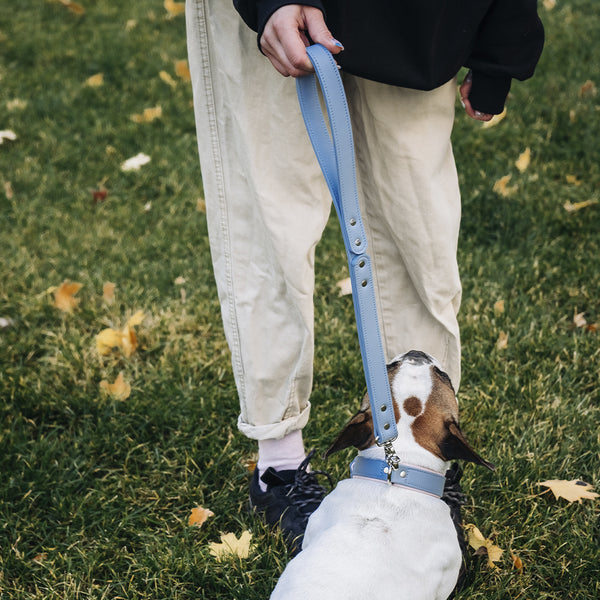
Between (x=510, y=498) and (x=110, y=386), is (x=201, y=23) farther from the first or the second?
(x=510, y=498)

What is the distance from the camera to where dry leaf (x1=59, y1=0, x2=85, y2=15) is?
6.14m

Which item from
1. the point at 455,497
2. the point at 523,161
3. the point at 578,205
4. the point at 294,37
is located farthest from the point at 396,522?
the point at 523,161

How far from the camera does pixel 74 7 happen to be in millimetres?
6156

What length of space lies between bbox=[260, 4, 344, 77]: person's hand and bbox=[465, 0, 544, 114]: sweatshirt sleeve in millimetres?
525

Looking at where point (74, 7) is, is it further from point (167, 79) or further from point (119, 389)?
point (119, 389)

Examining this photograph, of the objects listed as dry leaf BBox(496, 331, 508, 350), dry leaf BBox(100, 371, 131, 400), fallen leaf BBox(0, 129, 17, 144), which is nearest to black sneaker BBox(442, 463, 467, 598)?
dry leaf BBox(496, 331, 508, 350)

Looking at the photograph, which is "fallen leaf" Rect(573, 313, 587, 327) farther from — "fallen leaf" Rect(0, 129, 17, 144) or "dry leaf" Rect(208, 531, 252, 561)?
"fallen leaf" Rect(0, 129, 17, 144)

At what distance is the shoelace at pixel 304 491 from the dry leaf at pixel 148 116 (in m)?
3.11

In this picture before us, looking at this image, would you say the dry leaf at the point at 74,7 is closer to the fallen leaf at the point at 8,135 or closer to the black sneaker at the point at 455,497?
the fallen leaf at the point at 8,135

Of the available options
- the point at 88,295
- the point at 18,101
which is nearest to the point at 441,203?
the point at 88,295

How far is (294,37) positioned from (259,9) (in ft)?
0.40

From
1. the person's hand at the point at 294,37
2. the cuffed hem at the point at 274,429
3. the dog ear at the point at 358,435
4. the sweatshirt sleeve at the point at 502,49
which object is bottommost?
the cuffed hem at the point at 274,429

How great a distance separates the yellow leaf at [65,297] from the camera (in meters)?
3.17

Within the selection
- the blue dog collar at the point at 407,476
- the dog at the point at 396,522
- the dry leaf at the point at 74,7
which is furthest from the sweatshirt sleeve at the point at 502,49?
the dry leaf at the point at 74,7
